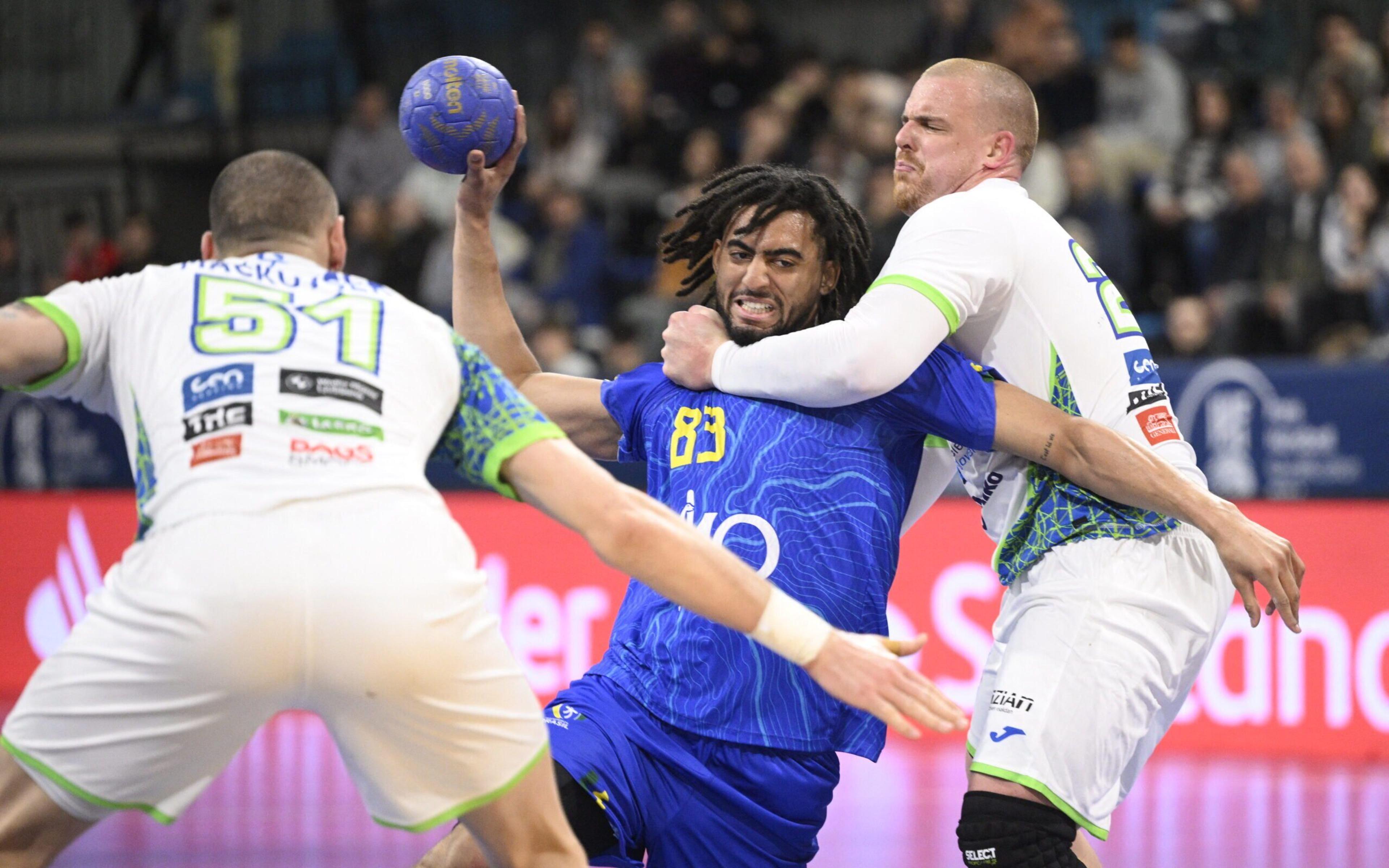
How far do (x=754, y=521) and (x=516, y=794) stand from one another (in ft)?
3.67

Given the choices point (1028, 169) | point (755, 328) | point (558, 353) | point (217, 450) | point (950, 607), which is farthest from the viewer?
point (1028, 169)

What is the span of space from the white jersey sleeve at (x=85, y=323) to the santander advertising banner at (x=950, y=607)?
5300 mm

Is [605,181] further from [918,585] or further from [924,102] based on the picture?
[924,102]

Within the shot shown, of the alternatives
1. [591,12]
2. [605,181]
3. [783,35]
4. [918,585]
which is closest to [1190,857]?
[918,585]

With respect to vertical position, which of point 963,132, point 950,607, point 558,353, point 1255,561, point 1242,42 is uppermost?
point 1242,42

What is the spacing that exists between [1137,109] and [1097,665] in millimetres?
9384

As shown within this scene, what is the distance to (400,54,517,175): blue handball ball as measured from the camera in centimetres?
430

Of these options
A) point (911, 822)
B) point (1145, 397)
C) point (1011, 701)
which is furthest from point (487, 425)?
point (911, 822)

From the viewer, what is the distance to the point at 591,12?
16.5 m

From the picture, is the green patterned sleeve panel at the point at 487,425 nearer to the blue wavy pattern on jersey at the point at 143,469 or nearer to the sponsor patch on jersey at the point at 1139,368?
the blue wavy pattern on jersey at the point at 143,469

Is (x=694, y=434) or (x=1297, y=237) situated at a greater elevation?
(x=1297, y=237)

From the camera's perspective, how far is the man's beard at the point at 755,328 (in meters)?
4.27

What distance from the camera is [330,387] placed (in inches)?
124

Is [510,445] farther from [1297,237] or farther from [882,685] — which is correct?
[1297,237]
